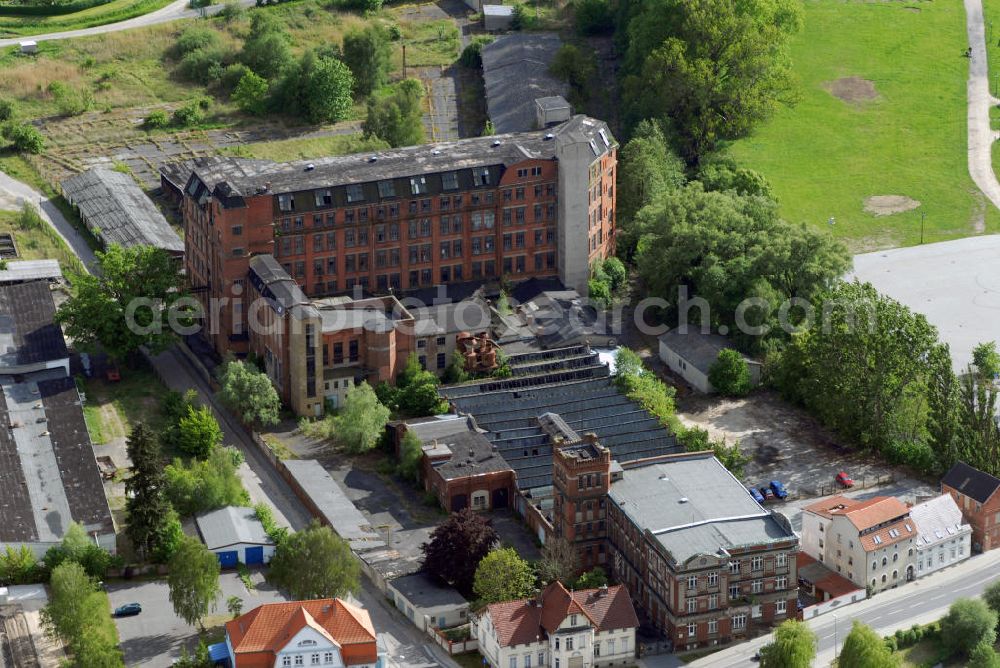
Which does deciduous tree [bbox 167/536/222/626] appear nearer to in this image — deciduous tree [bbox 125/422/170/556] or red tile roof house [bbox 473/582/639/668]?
deciduous tree [bbox 125/422/170/556]

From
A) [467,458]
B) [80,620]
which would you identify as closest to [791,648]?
[467,458]

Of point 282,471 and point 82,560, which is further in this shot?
point 282,471

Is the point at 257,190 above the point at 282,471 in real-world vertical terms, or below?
above

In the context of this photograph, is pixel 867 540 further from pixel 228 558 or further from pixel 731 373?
pixel 228 558

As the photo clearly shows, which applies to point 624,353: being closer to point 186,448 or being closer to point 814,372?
point 814,372

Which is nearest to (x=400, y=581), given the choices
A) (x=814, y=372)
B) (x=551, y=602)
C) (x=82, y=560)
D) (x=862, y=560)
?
(x=551, y=602)

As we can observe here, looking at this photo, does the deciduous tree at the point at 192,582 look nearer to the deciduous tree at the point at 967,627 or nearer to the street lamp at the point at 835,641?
the street lamp at the point at 835,641
